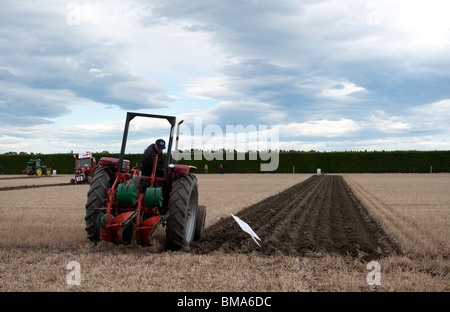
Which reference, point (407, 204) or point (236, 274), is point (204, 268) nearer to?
point (236, 274)

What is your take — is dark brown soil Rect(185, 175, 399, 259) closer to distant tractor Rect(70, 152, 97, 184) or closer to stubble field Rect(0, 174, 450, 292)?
stubble field Rect(0, 174, 450, 292)

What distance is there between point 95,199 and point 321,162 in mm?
51519

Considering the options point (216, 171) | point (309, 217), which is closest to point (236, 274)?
point (309, 217)

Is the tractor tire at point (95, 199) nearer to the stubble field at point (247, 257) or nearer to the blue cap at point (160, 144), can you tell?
the stubble field at point (247, 257)

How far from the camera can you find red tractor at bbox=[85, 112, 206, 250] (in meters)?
6.18

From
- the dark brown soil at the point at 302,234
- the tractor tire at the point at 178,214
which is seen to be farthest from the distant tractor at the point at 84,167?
the tractor tire at the point at 178,214

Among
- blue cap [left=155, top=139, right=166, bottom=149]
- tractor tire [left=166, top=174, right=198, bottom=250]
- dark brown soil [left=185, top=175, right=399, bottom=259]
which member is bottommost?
dark brown soil [left=185, top=175, right=399, bottom=259]

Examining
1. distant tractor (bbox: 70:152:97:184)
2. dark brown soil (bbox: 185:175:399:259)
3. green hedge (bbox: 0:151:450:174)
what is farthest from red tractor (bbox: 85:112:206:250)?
green hedge (bbox: 0:151:450:174)

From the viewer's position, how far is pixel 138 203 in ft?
21.0

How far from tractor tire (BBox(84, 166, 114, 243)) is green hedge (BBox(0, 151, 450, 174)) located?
4582 centimetres

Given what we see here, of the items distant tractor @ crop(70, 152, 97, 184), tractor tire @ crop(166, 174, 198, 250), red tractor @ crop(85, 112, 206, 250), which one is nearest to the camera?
red tractor @ crop(85, 112, 206, 250)

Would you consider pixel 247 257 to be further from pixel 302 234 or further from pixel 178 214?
pixel 302 234

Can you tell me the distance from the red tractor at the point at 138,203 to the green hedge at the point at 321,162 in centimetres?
4559

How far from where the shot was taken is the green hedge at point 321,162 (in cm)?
5397
